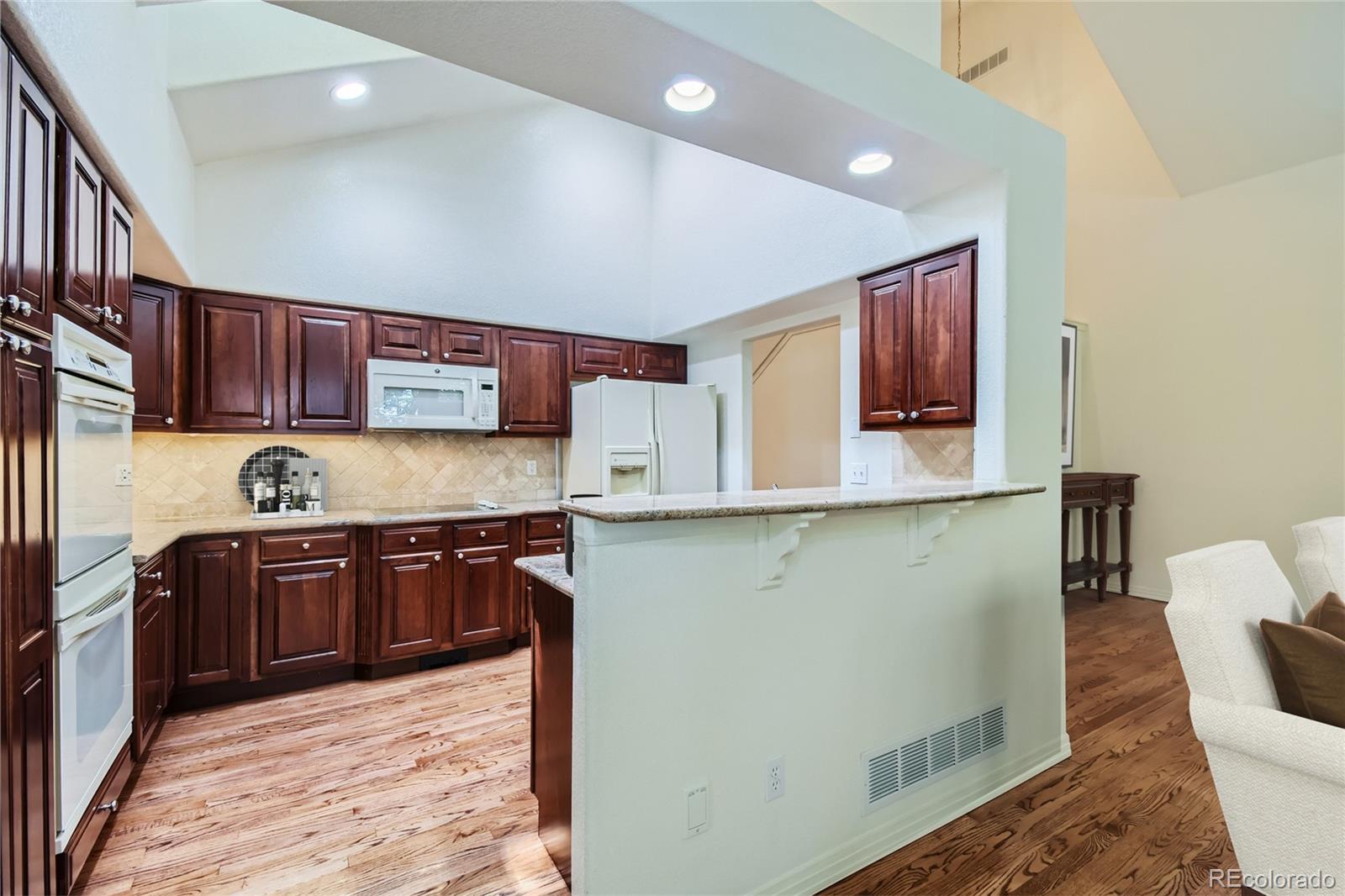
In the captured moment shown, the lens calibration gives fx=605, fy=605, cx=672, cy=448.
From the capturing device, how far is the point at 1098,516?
15.7 feet

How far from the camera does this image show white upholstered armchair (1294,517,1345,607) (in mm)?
1979

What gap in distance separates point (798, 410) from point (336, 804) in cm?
499

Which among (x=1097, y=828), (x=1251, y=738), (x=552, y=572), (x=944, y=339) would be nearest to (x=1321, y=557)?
(x=1251, y=738)

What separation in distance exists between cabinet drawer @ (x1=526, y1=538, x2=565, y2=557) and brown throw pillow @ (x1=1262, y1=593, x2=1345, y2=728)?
10.7ft

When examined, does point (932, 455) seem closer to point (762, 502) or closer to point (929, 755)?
point (929, 755)

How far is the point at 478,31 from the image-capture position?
145 cm

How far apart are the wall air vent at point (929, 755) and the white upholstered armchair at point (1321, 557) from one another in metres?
1.08

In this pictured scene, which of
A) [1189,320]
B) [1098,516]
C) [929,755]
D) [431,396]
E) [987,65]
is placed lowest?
[929,755]

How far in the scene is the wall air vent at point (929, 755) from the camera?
196cm

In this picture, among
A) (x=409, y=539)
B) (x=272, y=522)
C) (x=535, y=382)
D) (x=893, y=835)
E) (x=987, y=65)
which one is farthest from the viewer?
(x=987, y=65)

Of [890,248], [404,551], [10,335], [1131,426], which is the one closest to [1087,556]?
[1131,426]

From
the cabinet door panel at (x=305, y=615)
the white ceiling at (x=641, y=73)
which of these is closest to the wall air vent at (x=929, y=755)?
the white ceiling at (x=641, y=73)

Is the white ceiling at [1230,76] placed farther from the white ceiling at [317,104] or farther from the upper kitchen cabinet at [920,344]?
the white ceiling at [317,104]

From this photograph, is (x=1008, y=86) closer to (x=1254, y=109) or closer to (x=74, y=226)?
(x=1254, y=109)
